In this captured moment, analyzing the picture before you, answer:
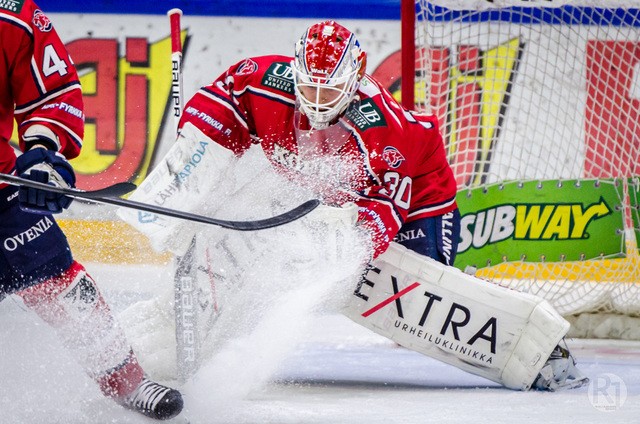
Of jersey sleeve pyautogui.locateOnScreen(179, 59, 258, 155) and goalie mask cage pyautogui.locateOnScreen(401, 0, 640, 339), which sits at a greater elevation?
jersey sleeve pyautogui.locateOnScreen(179, 59, 258, 155)

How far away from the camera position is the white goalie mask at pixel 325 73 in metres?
2.94

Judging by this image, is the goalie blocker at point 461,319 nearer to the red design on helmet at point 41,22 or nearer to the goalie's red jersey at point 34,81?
the goalie's red jersey at point 34,81

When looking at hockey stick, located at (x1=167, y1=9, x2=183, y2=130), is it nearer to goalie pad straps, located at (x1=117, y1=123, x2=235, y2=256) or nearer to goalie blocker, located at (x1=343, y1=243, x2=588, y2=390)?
goalie pad straps, located at (x1=117, y1=123, x2=235, y2=256)

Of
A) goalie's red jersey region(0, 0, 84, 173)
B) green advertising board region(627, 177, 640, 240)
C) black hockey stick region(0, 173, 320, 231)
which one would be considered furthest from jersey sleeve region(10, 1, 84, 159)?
green advertising board region(627, 177, 640, 240)

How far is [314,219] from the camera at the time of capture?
3014 mm

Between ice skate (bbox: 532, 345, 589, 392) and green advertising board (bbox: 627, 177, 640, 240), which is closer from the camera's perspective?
ice skate (bbox: 532, 345, 589, 392)

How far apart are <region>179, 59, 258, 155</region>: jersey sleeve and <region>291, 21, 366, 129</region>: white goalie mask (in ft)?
0.67

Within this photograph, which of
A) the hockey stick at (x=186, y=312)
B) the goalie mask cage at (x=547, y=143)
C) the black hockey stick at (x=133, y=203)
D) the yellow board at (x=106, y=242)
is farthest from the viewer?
the yellow board at (x=106, y=242)

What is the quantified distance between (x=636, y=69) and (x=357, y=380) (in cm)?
182

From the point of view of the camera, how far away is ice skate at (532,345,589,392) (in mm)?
3268

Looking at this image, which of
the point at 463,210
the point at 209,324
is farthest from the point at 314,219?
the point at 463,210

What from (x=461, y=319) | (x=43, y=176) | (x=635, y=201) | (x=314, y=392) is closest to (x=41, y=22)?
(x=43, y=176)

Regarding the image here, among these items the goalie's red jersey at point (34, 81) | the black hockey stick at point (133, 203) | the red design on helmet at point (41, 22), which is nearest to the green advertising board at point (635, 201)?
the black hockey stick at point (133, 203)

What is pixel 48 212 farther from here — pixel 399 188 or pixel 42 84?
pixel 399 188
